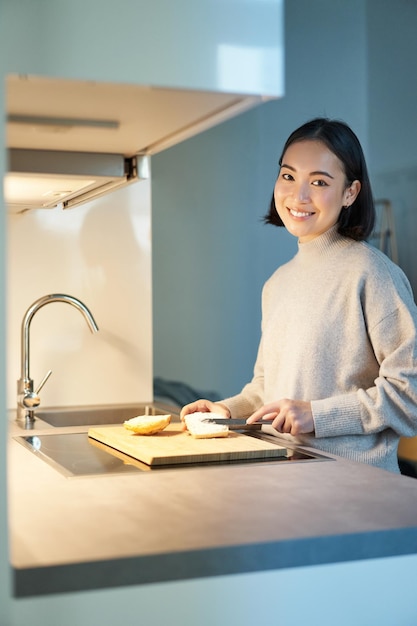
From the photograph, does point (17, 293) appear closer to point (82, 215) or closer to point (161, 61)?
point (82, 215)

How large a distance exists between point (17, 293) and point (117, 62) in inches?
61.1

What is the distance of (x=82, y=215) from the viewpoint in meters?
2.62

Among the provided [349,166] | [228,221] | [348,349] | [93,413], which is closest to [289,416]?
[348,349]

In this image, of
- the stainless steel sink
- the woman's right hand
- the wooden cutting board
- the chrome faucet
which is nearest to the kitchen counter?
the wooden cutting board

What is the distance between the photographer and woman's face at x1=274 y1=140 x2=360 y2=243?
7.08 ft

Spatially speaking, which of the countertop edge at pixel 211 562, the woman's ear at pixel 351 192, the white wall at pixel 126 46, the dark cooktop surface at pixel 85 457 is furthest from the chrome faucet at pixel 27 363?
the countertop edge at pixel 211 562

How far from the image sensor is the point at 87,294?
8.64 ft

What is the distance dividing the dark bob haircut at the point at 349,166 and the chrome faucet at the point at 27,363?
2.30ft

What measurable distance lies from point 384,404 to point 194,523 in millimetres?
852

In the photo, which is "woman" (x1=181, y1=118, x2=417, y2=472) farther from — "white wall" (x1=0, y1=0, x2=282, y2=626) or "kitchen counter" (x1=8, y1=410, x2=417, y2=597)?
"white wall" (x1=0, y1=0, x2=282, y2=626)

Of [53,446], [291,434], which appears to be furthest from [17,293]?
[291,434]

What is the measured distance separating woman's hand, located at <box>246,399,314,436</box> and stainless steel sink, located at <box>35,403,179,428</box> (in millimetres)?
572

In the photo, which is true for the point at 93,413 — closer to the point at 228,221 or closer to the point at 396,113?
the point at 228,221

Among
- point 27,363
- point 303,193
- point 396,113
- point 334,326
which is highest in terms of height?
point 396,113
